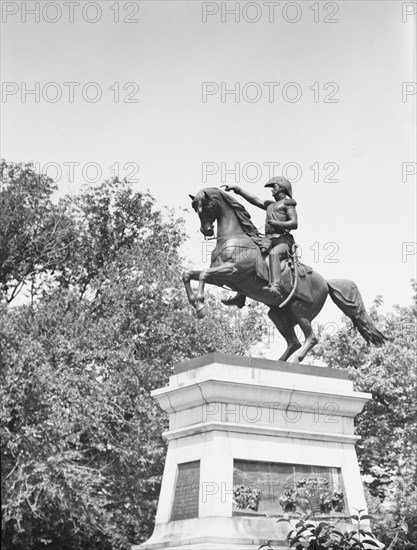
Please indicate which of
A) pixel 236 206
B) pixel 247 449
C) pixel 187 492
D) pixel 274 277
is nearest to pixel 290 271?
pixel 274 277

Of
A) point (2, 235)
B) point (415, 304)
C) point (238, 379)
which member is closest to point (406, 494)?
point (415, 304)

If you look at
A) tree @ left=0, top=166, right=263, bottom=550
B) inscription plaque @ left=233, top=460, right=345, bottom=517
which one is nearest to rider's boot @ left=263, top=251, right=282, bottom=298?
inscription plaque @ left=233, top=460, right=345, bottom=517

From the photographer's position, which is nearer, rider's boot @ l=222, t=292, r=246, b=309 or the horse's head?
the horse's head

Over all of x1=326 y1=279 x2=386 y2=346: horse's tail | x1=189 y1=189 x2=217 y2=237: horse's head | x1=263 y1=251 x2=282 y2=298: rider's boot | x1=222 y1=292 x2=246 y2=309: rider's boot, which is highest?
x1=189 y1=189 x2=217 y2=237: horse's head

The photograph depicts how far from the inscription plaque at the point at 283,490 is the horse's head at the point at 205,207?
3.83 m

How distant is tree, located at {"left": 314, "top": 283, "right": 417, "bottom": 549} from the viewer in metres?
31.5

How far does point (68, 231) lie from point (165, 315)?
13.7 ft

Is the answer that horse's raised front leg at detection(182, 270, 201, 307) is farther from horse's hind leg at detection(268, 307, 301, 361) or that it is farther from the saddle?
horse's hind leg at detection(268, 307, 301, 361)

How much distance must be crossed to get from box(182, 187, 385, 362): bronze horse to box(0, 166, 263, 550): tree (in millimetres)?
10618

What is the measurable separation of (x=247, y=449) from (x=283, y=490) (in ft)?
2.49

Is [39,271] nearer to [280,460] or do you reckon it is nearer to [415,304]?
[415,304]

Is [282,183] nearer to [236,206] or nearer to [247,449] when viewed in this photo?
[236,206]

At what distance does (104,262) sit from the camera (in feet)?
103

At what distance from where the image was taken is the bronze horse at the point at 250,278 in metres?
14.3
